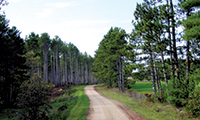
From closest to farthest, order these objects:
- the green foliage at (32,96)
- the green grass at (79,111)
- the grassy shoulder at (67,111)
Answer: the green foliage at (32,96), the green grass at (79,111), the grassy shoulder at (67,111)

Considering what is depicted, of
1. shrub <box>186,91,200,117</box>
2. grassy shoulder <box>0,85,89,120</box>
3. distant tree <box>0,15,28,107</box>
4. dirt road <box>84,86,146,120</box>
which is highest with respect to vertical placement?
distant tree <box>0,15,28,107</box>

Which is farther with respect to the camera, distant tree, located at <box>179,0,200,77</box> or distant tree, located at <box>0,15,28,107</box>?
distant tree, located at <box>0,15,28,107</box>

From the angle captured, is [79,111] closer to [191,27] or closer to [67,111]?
[67,111]

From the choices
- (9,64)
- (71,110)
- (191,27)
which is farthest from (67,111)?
(9,64)

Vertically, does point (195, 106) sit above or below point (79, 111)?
above

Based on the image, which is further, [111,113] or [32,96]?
[111,113]

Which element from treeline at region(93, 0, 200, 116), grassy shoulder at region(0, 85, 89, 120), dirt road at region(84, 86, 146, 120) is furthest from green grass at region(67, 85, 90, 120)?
treeline at region(93, 0, 200, 116)

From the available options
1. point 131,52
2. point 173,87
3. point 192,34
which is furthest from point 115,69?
point 192,34

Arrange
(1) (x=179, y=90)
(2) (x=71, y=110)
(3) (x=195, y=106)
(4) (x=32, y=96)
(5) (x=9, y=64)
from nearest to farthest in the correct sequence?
1. (3) (x=195, y=106)
2. (1) (x=179, y=90)
3. (4) (x=32, y=96)
4. (2) (x=71, y=110)
5. (5) (x=9, y=64)

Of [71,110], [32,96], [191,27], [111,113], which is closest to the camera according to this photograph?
[191,27]

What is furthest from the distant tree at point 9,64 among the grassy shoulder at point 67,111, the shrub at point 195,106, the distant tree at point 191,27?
the shrub at point 195,106

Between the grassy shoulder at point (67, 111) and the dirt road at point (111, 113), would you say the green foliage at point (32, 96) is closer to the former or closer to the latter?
the grassy shoulder at point (67, 111)

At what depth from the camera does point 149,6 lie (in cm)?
1841

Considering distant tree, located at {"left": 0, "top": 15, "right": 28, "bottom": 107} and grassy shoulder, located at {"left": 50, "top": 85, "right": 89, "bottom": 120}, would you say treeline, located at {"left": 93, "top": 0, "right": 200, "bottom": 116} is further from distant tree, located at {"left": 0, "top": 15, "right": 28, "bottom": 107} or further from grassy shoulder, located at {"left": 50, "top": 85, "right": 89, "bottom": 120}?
distant tree, located at {"left": 0, "top": 15, "right": 28, "bottom": 107}
